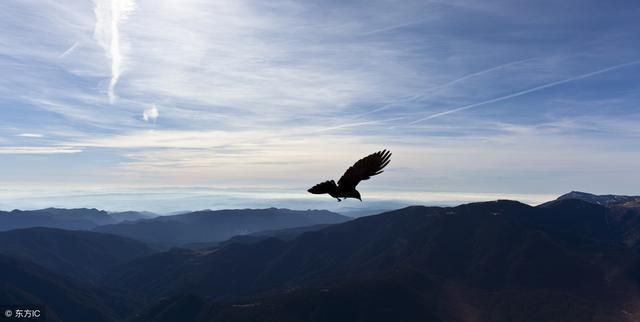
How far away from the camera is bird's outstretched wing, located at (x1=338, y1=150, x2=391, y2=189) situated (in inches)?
474

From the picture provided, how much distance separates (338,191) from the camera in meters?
12.0

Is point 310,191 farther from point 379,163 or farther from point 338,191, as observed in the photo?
point 379,163

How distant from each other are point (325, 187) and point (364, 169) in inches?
49.7

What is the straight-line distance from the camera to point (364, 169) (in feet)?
40.5

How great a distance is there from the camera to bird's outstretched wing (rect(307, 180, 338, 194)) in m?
11.7

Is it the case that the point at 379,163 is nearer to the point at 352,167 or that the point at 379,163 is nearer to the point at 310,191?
the point at 352,167

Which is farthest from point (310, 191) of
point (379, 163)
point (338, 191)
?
point (379, 163)

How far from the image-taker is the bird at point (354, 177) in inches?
469

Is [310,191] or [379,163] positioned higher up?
[379,163]

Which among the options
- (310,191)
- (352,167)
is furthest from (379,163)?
(310,191)

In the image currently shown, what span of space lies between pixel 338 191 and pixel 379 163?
4.37 feet

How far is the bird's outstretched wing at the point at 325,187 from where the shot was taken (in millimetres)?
11672

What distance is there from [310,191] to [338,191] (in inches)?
29.3

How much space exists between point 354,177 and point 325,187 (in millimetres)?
949
